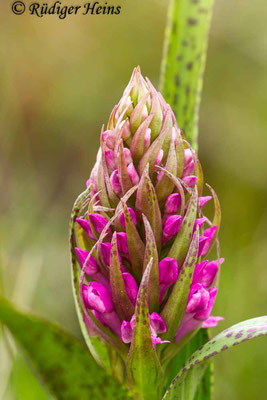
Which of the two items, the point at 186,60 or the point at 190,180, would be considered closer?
the point at 190,180

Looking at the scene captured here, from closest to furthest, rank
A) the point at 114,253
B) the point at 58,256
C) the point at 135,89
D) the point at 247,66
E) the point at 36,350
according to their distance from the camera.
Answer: the point at 36,350
the point at 114,253
the point at 135,89
the point at 58,256
the point at 247,66

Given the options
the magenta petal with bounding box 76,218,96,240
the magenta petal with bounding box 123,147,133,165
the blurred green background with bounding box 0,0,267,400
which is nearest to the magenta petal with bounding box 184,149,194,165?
the magenta petal with bounding box 123,147,133,165

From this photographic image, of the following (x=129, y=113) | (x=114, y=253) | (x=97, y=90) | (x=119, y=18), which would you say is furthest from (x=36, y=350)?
(x=119, y=18)

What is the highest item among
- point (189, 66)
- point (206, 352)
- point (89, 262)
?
point (189, 66)

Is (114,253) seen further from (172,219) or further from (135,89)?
(135,89)

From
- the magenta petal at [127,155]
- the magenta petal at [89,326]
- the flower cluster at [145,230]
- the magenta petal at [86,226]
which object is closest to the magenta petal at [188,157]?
the flower cluster at [145,230]

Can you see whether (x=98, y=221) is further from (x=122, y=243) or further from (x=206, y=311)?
(x=206, y=311)

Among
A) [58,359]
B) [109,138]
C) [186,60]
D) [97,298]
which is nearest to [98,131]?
[186,60]

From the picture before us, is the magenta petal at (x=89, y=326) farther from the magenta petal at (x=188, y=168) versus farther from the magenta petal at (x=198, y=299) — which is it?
the magenta petal at (x=188, y=168)
